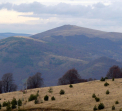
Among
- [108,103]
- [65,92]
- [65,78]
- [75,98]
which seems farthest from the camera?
[65,78]

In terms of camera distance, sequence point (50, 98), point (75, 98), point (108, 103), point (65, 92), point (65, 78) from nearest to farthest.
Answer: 1. point (108, 103)
2. point (75, 98)
3. point (50, 98)
4. point (65, 92)
5. point (65, 78)

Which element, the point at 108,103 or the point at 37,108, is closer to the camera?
the point at 108,103

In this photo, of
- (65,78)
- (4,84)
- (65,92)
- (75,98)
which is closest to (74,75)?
(65,78)

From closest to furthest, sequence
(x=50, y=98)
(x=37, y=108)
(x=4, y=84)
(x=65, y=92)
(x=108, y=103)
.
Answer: (x=108, y=103) < (x=37, y=108) < (x=50, y=98) < (x=65, y=92) < (x=4, y=84)

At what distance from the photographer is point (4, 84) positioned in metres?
108

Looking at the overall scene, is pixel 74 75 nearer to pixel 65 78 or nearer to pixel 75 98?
pixel 65 78

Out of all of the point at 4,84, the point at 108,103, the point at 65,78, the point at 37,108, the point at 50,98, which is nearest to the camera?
the point at 108,103

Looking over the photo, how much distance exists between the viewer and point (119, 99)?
36188 mm

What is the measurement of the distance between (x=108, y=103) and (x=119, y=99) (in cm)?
233

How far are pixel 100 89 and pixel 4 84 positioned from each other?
71379mm

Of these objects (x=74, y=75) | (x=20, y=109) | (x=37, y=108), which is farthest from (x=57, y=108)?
(x=74, y=75)

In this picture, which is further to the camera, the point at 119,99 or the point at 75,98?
the point at 75,98

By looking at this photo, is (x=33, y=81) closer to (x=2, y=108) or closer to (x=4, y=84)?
(x=4, y=84)

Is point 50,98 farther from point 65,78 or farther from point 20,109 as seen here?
point 65,78
